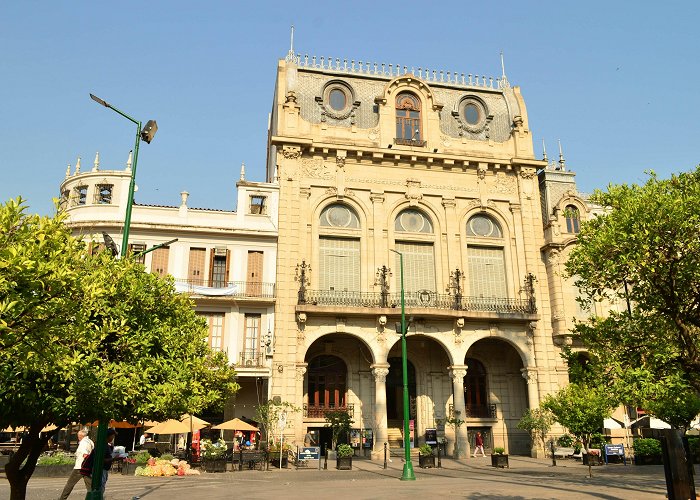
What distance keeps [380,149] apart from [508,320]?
496 inches

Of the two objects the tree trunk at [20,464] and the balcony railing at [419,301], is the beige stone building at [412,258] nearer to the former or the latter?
the balcony railing at [419,301]

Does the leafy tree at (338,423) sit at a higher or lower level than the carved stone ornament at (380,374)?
lower

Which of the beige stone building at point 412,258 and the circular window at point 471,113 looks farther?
the circular window at point 471,113

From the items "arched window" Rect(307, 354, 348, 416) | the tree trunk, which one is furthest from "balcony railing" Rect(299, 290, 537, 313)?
the tree trunk

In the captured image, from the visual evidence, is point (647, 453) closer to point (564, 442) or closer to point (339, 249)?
point (564, 442)

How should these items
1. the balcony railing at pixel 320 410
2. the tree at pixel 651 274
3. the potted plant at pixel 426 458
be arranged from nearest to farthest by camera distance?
the tree at pixel 651 274
the potted plant at pixel 426 458
the balcony railing at pixel 320 410

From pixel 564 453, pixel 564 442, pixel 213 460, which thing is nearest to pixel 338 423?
pixel 213 460

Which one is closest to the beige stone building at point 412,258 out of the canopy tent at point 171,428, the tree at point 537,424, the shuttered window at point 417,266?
the shuttered window at point 417,266

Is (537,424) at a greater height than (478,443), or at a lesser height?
greater

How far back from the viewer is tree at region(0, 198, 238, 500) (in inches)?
320

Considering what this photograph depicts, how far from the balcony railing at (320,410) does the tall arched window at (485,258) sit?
383 inches

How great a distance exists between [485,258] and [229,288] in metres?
15.5

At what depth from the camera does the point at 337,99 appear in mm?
36969

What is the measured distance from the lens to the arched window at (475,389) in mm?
34531
